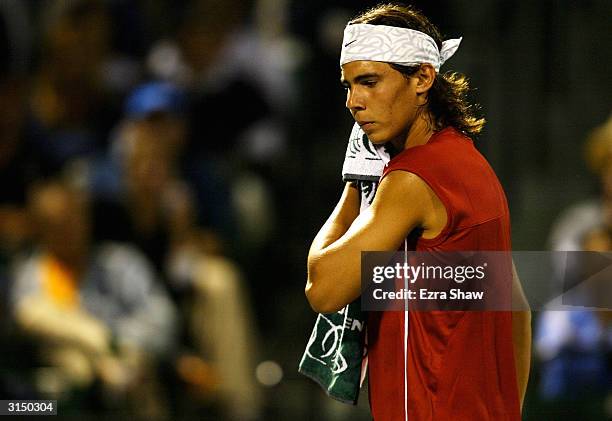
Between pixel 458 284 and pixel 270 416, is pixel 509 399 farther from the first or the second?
pixel 270 416

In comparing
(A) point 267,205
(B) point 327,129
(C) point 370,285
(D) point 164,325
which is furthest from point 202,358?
(C) point 370,285

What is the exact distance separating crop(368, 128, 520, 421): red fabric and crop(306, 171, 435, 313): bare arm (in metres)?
0.04

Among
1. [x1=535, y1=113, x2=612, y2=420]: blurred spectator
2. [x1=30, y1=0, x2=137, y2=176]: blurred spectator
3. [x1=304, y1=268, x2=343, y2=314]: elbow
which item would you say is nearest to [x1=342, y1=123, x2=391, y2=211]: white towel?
[x1=304, y1=268, x2=343, y2=314]: elbow

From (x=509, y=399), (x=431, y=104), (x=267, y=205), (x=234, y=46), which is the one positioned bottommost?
(x=509, y=399)

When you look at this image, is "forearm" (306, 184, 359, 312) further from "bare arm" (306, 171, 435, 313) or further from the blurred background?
the blurred background

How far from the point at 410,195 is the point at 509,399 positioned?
46 centimetres

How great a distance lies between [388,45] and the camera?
80.0 inches

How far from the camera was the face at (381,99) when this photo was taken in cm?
203

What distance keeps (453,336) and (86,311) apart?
2.20m

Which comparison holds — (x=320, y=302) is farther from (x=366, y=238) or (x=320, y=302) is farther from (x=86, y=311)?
(x=86, y=311)

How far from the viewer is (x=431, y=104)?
2.11 metres

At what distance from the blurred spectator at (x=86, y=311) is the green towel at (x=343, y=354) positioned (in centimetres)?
183

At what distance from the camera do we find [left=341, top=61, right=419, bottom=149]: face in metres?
2.03

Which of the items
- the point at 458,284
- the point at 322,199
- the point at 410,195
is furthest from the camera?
the point at 322,199
